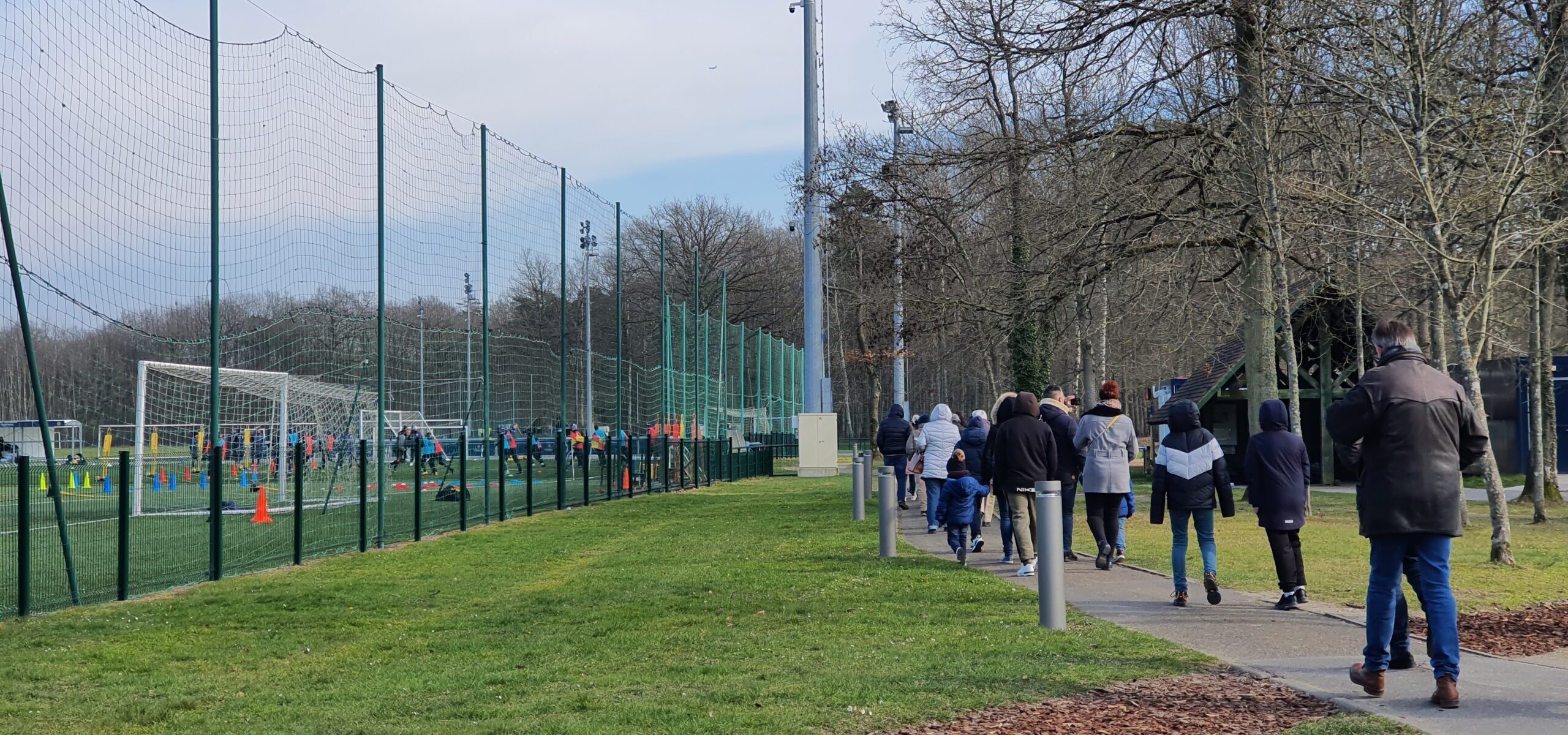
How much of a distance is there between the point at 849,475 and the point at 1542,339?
20.0 meters

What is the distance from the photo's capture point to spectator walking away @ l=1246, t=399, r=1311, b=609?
10.5m

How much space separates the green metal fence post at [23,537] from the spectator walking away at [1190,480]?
329 inches

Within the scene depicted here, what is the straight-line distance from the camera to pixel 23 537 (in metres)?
10.7

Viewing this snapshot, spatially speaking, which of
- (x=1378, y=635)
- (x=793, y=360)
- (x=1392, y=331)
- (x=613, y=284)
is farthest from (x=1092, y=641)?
(x=793, y=360)

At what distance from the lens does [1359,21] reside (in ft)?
50.4

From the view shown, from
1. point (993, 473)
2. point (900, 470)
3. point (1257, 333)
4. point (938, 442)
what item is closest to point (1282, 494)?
point (993, 473)

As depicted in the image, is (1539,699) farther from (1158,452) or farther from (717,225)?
(717,225)

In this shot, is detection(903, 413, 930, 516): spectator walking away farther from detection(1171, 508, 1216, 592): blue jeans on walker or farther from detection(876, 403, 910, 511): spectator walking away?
detection(1171, 508, 1216, 592): blue jeans on walker

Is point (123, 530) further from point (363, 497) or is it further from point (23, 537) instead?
point (363, 497)

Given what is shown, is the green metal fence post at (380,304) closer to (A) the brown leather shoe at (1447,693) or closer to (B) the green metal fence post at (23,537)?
(B) the green metal fence post at (23,537)

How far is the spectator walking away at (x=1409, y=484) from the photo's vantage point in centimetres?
673

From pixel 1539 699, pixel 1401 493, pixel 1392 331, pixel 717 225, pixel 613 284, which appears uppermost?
pixel 717 225

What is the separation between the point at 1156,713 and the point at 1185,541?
476cm

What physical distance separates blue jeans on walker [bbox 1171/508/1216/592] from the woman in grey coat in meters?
2.30
